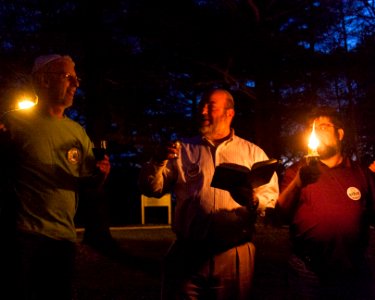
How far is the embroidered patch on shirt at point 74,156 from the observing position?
143 inches

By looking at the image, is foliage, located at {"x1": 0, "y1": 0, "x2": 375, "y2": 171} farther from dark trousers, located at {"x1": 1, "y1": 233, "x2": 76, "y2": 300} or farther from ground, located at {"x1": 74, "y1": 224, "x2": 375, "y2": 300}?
dark trousers, located at {"x1": 1, "y1": 233, "x2": 76, "y2": 300}

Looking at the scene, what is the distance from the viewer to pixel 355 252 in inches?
152

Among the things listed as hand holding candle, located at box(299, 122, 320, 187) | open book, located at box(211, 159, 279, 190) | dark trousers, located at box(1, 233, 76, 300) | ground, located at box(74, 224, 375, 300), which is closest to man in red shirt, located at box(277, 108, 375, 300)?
hand holding candle, located at box(299, 122, 320, 187)

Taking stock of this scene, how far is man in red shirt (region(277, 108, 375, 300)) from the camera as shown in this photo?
3.81m

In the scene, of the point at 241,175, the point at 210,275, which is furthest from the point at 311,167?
the point at 210,275

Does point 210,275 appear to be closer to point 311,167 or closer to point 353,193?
point 311,167

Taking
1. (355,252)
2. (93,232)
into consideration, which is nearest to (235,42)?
(93,232)

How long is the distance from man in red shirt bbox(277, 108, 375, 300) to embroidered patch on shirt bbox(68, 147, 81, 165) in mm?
1556

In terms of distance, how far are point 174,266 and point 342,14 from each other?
11156 millimetres

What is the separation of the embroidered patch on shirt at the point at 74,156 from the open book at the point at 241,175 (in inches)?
39.6

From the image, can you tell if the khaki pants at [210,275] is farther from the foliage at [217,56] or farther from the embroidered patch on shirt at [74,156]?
the foliage at [217,56]

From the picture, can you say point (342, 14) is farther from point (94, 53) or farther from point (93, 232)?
point (93, 232)

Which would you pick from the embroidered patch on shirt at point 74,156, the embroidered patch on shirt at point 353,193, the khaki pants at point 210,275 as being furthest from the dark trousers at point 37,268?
the embroidered patch on shirt at point 353,193

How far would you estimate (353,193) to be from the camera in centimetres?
393
